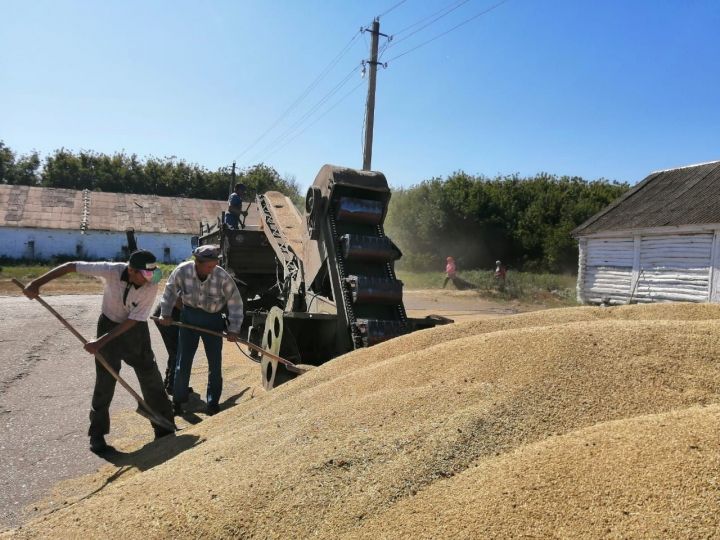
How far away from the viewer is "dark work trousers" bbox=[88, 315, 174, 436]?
448cm

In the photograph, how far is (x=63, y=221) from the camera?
3102 cm

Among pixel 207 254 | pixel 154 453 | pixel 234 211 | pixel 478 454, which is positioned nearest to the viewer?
pixel 478 454

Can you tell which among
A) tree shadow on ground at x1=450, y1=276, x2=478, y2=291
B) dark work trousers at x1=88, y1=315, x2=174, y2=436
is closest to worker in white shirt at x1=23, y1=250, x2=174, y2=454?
dark work trousers at x1=88, y1=315, x2=174, y2=436

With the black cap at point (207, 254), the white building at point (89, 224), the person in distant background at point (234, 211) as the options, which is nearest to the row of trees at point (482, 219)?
the white building at point (89, 224)

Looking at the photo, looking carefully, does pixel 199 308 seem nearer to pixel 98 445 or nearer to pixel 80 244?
pixel 98 445

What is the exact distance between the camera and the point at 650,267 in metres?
16.6

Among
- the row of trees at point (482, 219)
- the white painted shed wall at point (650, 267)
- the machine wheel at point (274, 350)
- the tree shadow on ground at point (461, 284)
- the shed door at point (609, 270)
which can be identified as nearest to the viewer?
the machine wheel at point (274, 350)

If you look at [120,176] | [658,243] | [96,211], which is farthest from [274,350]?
[120,176]

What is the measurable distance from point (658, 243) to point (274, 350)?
46.4 feet

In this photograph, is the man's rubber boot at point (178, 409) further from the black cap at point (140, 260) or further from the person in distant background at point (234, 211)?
the person in distant background at point (234, 211)

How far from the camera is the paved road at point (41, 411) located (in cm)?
387

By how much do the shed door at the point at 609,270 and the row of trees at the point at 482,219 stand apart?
1269 cm

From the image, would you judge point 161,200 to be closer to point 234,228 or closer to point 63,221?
point 63,221

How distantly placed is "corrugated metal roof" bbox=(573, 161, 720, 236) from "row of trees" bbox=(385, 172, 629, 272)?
40.2 ft
